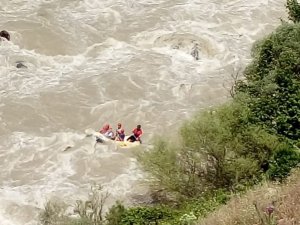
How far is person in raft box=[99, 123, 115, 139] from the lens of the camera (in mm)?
19562

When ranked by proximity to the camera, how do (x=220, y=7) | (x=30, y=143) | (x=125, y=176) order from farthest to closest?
(x=220, y=7)
(x=30, y=143)
(x=125, y=176)

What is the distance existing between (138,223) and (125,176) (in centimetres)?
556

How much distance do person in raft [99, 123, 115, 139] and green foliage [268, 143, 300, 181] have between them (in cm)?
779

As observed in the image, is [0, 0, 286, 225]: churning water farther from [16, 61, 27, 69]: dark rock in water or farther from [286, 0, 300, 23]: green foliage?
[286, 0, 300, 23]: green foliage

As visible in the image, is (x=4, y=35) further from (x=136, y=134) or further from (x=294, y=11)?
(x=294, y=11)

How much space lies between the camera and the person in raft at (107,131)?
64.2 feet

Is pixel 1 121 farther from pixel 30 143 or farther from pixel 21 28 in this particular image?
pixel 21 28

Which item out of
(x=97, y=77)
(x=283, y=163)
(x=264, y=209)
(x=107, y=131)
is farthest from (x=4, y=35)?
(x=264, y=209)

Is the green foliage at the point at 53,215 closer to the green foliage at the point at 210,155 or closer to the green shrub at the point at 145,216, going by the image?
the green shrub at the point at 145,216

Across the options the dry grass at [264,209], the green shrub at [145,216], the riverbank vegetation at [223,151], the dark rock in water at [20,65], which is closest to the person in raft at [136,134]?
the riverbank vegetation at [223,151]

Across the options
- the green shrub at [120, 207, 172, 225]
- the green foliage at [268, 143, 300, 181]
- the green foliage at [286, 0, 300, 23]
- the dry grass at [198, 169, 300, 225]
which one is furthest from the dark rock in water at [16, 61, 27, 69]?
the dry grass at [198, 169, 300, 225]

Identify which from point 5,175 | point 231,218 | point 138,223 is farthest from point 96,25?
point 231,218

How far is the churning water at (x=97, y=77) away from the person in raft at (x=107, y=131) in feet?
1.29

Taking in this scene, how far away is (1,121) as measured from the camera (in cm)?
2038
